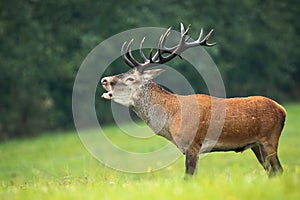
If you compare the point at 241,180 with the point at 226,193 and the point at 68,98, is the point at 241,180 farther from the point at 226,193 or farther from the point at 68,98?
the point at 68,98

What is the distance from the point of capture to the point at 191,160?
336 inches

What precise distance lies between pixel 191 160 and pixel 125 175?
3.27 meters

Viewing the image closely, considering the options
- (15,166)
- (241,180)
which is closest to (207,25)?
(15,166)

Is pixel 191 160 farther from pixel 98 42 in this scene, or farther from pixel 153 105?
pixel 98 42

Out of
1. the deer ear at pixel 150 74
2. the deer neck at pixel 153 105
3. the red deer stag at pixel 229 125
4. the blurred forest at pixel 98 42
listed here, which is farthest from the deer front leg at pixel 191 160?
the blurred forest at pixel 98 42

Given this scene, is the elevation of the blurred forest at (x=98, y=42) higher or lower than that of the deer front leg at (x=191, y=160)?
lower

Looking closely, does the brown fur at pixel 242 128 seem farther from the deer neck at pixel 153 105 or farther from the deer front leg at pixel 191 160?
the deer neck at pixel 153 105

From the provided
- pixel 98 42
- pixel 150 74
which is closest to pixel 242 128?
pixel 150 74

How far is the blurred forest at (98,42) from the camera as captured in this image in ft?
89.7

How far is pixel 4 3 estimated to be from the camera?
27000 millimetres

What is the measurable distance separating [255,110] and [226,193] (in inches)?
133

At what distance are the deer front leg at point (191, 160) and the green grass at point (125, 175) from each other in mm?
264

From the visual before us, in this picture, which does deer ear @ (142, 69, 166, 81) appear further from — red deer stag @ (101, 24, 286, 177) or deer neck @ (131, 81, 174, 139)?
red deer stag @ (101, 24, 286, 177)

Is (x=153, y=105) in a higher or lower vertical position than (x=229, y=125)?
higher
